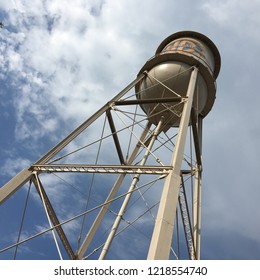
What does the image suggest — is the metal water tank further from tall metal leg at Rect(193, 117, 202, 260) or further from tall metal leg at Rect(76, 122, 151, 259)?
tall metal leg at Rect(193, 117, 202, 260)

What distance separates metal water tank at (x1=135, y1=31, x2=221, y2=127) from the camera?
14.4 metres

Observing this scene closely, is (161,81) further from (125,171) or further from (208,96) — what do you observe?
(125,171)

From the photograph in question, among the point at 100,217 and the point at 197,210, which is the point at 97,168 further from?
the point at 197,210

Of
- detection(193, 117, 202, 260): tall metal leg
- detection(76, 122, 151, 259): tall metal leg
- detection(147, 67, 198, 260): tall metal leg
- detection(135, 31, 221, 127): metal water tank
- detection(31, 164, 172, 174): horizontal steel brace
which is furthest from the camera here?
detection(135, 31, 221, 127): metal water tank

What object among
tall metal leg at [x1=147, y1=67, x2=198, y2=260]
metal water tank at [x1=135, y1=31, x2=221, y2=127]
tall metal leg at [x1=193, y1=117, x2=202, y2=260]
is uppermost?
metal water tank at [x1=135, y1=31, x2=221, y2=127]

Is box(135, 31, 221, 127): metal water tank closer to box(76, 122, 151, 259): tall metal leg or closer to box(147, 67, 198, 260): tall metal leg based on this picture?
box(76, 122, 151, 259): tall metal leg

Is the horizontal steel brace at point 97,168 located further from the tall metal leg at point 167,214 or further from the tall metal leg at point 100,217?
the tall metal leg at point 100,217

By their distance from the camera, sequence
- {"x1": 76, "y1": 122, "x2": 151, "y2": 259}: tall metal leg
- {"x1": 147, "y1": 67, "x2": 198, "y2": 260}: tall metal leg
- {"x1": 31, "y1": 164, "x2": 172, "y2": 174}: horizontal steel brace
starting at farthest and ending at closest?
1. {"x1": 76, "y1": 122, "x2": 151, "y2": 259}: tall metal leg
2. {"x1": 31, "y1": 164, "x2": 172, "y2": 174}: horizontal steel brace
3. {"x1": 147, "y1": 67, "x2": 198, "y2": 260}: tall metal leg

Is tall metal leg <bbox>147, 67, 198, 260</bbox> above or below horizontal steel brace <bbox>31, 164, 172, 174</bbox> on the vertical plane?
below

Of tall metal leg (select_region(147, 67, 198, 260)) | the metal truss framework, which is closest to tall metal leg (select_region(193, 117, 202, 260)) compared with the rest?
the metal truss framework

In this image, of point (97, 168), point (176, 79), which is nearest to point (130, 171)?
point (97, 168)

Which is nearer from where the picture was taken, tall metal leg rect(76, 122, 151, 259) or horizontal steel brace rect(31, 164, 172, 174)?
horizontal steel brace rect(31, 164, 172, 174)

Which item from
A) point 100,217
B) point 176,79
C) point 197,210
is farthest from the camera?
point 176,79

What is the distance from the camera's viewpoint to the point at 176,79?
1440 cm
